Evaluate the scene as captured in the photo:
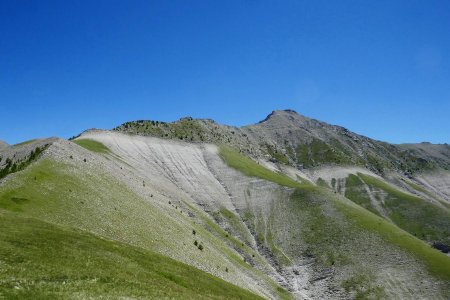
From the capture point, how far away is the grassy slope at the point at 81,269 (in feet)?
86.3

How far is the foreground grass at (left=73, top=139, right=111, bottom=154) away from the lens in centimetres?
12355

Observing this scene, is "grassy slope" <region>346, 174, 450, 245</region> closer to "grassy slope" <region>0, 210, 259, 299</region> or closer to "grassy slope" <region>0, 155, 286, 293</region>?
"grassy slope" <region>0, 155, 286, 293</region>

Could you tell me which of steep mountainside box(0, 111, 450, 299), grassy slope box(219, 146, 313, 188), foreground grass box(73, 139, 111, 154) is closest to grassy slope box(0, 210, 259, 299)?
steep mountainside box(0, 111, 450, 299)

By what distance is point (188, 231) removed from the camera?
74.9 meters

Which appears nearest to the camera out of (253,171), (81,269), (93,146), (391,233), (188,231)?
(81,269)

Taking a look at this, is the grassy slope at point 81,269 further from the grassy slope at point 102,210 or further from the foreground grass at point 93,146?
the foreground grass at point 93,146

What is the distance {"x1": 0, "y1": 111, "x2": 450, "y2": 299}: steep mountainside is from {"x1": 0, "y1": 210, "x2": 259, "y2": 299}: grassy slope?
18cm

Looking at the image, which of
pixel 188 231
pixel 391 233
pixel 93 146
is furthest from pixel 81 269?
pixel 93 146

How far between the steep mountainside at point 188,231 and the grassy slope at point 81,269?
18cm

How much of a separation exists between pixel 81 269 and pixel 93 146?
10121 cm

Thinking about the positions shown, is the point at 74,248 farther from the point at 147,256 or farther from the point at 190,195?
the point at 190,195

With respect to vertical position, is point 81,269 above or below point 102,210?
below

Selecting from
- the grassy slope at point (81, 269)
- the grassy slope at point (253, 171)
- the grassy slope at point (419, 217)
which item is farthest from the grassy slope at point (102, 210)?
the grassy slope at point (419, 217)

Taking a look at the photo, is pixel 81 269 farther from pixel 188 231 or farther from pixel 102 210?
pixel 188 231
